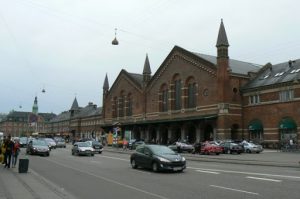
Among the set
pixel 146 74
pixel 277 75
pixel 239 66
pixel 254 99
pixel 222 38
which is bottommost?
pixel 254 99

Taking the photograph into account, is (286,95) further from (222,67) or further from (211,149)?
(211,149)

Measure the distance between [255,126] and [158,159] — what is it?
39542 mm

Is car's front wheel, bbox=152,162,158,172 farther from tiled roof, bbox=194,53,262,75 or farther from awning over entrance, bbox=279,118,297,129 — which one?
tiled roof, bbox=194,53,262,75

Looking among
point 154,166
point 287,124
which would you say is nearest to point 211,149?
point 287,124

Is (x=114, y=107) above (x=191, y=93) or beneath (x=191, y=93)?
above

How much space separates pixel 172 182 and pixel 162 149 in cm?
633

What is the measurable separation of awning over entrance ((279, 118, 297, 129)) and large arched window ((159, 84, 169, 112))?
24.4 meters

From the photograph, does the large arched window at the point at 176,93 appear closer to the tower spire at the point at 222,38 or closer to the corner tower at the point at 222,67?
the corner tower at the point at 222,67

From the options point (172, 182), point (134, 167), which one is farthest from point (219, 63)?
point (172, 182)

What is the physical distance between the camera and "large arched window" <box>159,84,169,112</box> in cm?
7531

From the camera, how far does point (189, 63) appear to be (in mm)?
68438

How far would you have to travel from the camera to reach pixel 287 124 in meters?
54.2

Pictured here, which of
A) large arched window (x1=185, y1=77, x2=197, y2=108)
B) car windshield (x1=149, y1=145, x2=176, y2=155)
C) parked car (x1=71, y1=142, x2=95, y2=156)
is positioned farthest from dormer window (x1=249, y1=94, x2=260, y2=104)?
car windshield (x1=149, y1=145, x2=176, y2=155)

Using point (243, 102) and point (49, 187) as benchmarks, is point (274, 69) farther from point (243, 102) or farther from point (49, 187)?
point (49, 187)
